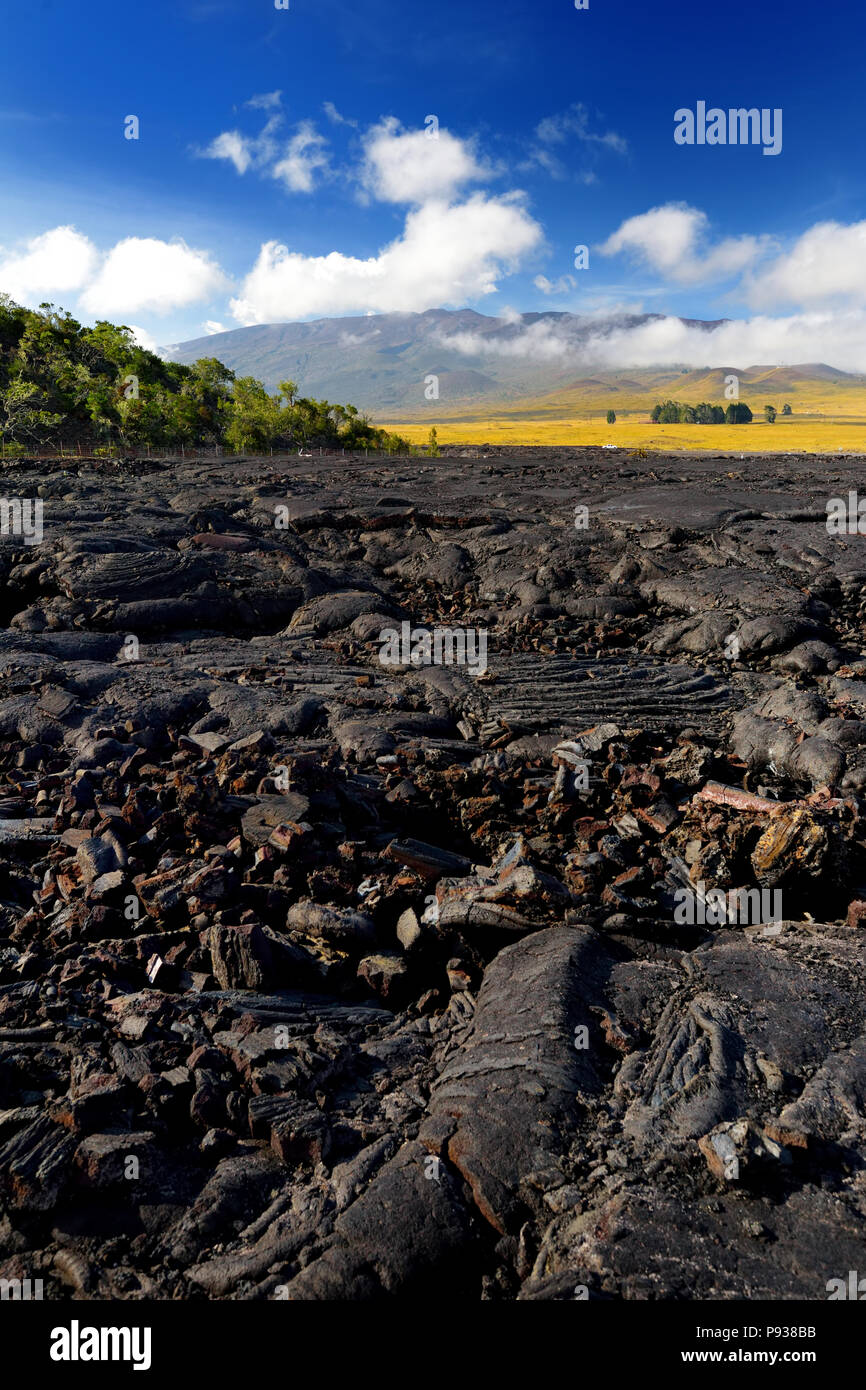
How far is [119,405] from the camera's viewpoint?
184 ft

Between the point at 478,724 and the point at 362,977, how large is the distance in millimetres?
5758

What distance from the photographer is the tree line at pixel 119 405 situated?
5553cm

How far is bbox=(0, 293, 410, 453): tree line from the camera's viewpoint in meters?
55.5

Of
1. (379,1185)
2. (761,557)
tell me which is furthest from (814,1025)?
(761,557)

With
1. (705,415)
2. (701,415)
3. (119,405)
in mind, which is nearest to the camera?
(119,405)

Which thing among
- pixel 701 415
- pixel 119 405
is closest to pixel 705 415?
pixel 701 415

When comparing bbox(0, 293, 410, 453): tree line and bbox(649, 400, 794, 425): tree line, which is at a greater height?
bbox(649, 400, 794, 425): tree line

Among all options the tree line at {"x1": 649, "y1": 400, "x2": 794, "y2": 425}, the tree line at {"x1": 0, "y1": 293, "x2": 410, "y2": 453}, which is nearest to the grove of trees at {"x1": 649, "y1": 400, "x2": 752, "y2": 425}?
the tree line at {"x1": 649, "y1": 400, "x2": 794, "y2": 425}

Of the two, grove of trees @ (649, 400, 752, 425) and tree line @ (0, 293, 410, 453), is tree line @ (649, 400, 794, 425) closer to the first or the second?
grove of trees @ (649, 400, 752, 425)

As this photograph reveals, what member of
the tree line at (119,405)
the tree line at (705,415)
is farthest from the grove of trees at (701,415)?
the tree line at (119,405)

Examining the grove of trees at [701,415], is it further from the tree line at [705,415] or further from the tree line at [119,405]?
the tree line at [119,405]

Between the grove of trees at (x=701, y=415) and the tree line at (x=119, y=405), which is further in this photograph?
the grove of trees at (x=701, y=415)

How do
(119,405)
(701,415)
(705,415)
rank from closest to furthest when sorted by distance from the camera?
(119,405)
(705,415)
(701,415)

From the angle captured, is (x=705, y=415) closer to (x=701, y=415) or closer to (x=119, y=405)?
(x=701, y=415)
